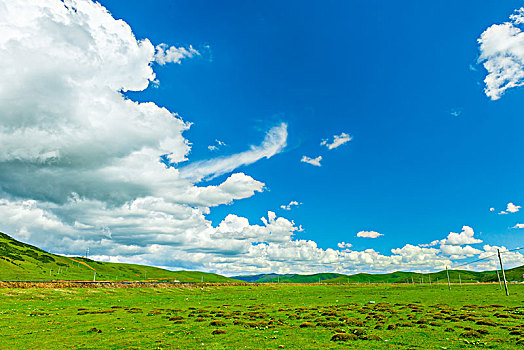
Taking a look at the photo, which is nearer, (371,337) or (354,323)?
(371,337)

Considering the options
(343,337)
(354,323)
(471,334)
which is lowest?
(354,323)

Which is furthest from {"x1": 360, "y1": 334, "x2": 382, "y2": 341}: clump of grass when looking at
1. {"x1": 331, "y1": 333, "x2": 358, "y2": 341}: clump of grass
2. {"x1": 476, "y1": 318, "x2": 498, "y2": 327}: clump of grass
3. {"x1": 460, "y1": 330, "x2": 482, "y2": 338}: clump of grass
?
{"x1": 476, "y1": 318, "x2": 498, "y2": 327}: clump of grass

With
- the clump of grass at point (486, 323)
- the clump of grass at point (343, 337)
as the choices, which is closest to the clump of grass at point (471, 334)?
the clump of grass at point (486, 323)

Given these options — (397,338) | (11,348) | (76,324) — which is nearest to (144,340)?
(11,348)

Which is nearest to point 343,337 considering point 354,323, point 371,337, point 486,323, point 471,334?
point 371,337

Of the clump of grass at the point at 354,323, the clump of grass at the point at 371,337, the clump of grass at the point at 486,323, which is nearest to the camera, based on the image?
the clump of grass at the point at 371,337

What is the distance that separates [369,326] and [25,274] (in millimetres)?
236519

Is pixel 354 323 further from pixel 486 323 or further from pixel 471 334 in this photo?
pixel 486 323

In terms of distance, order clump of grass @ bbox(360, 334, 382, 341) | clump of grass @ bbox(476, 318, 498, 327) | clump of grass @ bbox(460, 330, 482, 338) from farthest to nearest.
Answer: clump of grass @ bbox(476, 318, 498, 327), clump of grass @ bbox(460, 330, 482, 338), clump of grass @ bbox(360, 334, 382, 341)

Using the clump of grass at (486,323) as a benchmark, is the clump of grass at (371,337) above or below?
below

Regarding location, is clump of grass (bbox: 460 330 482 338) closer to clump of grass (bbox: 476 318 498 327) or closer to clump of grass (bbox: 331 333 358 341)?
clump of grass (bbox: 476 318 498 327)

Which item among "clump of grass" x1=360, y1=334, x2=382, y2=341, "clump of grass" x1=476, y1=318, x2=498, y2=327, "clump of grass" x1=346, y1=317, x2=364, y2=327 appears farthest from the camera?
"clump of grass" x1=346, y1=317, x2=364, y2=327

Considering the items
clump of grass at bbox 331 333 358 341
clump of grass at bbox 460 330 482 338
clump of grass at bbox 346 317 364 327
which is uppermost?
clump of grass at bbox 460 330 482 338

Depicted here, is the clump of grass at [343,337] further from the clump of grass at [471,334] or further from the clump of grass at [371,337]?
the clump of grass at [471,334]
